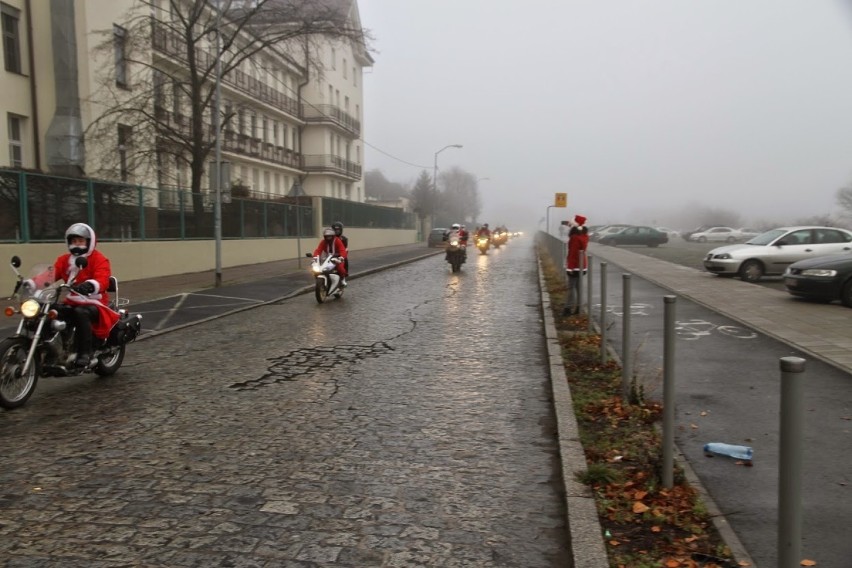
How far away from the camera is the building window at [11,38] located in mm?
20578

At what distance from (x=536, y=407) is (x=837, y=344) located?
5.01 metres

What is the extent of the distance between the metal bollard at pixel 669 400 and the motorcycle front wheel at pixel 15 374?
538cm

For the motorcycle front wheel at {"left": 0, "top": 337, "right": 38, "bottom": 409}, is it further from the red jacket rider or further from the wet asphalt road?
the red jacket rider

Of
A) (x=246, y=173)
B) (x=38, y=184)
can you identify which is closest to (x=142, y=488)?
(x=38, y=184)

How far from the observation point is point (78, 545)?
133 inches

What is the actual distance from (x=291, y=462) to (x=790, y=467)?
3.24 metres

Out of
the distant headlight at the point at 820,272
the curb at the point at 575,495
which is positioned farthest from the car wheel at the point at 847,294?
the curb at the point at 575,495

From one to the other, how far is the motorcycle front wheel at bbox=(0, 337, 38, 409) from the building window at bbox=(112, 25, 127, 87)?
1861 centimetres

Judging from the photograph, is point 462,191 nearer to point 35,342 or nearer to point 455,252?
point 455,252

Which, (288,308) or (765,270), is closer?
(288,308)

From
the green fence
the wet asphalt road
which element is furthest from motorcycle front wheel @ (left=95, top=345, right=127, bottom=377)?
the green fence

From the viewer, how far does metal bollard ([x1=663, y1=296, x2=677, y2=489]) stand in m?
3.94

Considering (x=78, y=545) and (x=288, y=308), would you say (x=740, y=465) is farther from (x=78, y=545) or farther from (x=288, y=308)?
(x=288, y=308)

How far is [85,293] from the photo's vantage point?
250 inches
